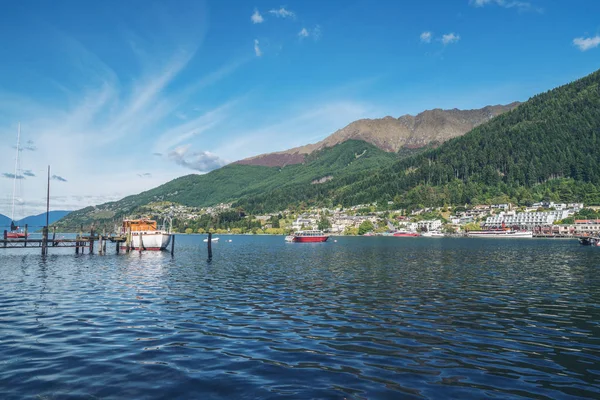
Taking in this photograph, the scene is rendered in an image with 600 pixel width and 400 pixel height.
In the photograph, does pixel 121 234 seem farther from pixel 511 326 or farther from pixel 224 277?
pixel 511 326

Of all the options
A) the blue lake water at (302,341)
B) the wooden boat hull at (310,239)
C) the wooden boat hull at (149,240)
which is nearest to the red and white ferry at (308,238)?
the wooden boat hull at (310,239)

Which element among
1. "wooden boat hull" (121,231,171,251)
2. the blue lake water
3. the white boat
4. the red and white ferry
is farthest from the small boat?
"wooden boat hull" (121,231,171,251)

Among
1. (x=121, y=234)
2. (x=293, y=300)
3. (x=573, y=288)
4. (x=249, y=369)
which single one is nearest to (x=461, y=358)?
(x=249, y=369)

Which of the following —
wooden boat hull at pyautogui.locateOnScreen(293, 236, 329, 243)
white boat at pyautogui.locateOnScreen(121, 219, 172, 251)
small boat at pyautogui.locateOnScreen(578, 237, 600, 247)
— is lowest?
small boat at pyautogui.locateOnScreen(578, 237, 600, 247)

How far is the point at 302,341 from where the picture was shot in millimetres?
19047

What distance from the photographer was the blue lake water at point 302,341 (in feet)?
43.8

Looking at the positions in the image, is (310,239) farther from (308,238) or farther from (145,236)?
(145,236)

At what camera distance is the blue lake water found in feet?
43.8

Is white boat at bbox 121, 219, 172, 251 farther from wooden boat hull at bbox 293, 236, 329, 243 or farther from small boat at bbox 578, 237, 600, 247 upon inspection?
small boat at bbox 578, 237, 600, 247

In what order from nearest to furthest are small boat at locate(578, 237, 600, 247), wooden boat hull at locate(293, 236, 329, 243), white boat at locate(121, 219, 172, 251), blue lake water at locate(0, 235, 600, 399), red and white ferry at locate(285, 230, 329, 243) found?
blue lake water at locate(0, 235, 600, 399) < white boat at locate(121, 219, 172, 251) < small boat at locate(578, 237, 600, 247) < wooden boat hull at locate(293, 236, 329, 243) < red and white ferry at locate(285, 230, 329, 243)

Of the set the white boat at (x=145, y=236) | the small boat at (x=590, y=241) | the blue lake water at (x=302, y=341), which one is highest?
the white boat at (x=145, y=236)

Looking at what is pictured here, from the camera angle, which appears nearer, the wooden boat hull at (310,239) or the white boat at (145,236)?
the white boat at (145,236)

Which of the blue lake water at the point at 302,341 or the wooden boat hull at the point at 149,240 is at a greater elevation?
the wooden boat hull at the point at 149,240

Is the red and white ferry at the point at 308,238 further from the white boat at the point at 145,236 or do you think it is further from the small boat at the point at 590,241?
the small boat at the point at 590,241
